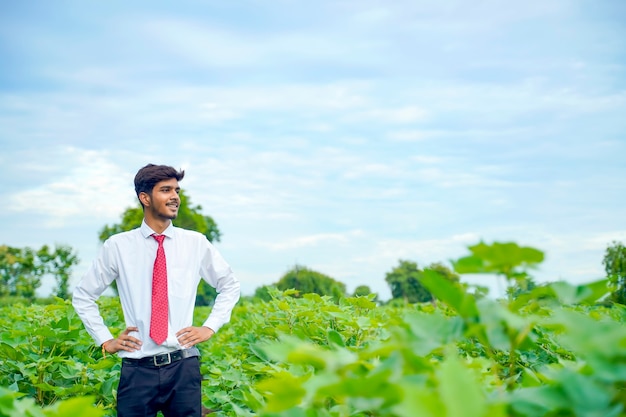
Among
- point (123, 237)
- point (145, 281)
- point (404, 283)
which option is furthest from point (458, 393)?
point (404, 283)

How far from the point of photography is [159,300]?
482cm

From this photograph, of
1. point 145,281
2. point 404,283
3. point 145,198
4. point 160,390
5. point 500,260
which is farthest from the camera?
point 404,283

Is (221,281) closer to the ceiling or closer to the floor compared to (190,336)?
closer to the ceiling

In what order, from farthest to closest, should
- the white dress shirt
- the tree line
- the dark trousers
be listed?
the tree line
the white dress shirt
the dark trousers

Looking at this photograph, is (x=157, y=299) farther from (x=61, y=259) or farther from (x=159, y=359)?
(x=61, y=259)

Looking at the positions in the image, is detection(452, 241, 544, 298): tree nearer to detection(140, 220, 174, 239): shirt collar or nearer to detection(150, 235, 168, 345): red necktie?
detection(150, 235, 168, 345): red necktie

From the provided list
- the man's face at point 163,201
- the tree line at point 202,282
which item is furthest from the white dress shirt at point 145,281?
the tree line at point 202,282

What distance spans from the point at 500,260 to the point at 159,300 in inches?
149

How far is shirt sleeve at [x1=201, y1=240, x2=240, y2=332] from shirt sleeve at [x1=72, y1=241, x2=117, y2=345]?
706 millimetres

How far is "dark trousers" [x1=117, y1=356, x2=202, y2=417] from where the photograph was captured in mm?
4699

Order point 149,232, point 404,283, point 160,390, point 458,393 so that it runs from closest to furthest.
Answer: point 458,393 → point 160,390 → point 149,232 → point 404,283

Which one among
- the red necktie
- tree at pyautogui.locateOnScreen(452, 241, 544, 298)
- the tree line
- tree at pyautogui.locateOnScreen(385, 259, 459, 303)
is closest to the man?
the red necktie

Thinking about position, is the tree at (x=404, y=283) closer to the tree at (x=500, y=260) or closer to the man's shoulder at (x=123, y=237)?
the man's shoulder at (x=123, y=237)

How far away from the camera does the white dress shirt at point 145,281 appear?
191 inches
